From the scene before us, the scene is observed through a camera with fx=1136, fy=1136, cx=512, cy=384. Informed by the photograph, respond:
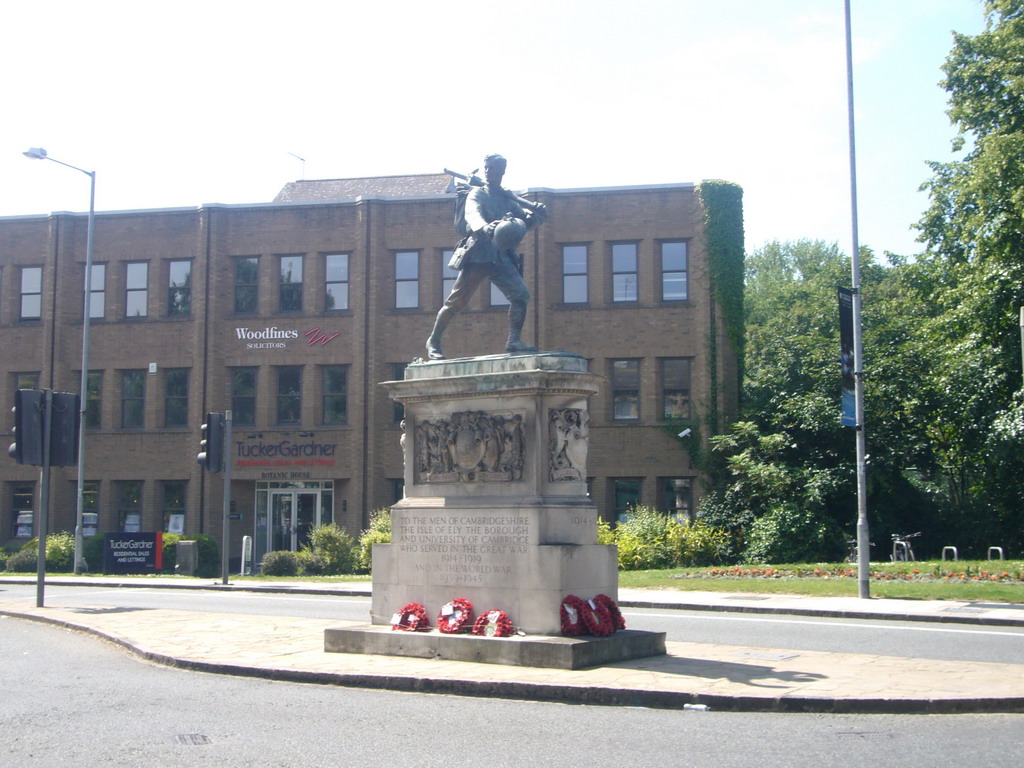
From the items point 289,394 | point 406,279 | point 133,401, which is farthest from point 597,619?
point 133,401

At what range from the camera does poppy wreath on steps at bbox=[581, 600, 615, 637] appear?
1052cm

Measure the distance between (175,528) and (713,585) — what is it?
69.8 ft

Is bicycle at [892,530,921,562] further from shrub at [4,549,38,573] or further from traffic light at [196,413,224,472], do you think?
shrub at [4,549,38,573]

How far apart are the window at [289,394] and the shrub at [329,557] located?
25.0ft

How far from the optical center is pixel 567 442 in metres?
11.4

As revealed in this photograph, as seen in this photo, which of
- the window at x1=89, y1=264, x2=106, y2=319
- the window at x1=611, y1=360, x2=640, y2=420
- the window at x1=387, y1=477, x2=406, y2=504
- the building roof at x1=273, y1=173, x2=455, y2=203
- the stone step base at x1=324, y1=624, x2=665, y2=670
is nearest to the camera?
the stone step base at x1=324, y1=624, x2=665, y2=670

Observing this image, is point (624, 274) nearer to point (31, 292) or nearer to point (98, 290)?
point (98, 290)

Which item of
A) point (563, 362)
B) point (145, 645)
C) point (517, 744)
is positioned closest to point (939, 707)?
point (517, 744)

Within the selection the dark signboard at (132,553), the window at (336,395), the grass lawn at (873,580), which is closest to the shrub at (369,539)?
the dark signboard at (132,553)

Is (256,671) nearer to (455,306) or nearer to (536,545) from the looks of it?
(536,545)

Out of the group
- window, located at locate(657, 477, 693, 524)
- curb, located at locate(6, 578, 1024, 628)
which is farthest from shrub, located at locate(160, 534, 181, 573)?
window, located at locate(657, 477, 693, 524)

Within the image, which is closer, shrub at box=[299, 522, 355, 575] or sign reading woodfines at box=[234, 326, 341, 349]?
shrub at box=[299, 522, 355, 575]

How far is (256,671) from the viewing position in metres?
10.4

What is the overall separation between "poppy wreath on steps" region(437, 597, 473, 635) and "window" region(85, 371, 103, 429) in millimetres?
31221
